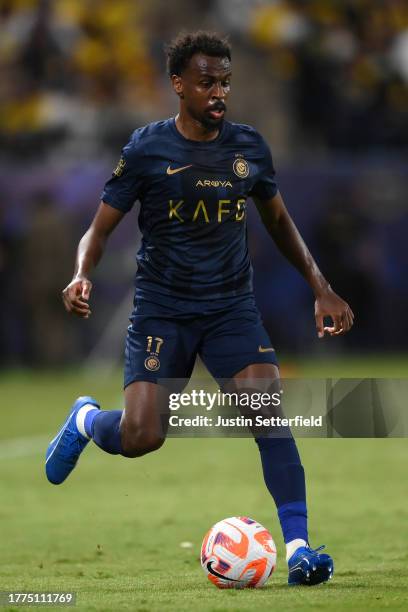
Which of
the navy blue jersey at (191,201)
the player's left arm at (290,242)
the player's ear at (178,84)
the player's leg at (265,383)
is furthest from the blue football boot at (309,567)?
the player's ear at (178,84)

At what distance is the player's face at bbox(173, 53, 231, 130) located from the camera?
20.2ft

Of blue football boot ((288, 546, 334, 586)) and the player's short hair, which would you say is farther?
the player's short hair

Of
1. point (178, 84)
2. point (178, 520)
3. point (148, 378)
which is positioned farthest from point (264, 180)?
point (178, 520)

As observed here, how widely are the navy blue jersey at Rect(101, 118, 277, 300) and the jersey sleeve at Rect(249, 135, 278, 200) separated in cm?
1

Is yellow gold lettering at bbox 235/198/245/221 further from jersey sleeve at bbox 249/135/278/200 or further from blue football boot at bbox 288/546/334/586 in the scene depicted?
blue football boot at bbox 288/546/334/586

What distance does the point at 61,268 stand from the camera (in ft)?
62.4

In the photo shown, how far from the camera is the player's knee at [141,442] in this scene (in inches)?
243

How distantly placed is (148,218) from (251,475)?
15.0 feet

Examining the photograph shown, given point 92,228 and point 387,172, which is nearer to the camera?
point 92,228

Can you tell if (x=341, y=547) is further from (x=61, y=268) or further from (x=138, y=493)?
(x=61, y=268)

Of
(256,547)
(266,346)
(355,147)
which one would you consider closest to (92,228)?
(266,346)

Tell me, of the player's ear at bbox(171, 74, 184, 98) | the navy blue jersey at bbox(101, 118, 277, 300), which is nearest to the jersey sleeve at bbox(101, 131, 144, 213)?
the navy blue jersey at bbox(101, 118, 277, 300)

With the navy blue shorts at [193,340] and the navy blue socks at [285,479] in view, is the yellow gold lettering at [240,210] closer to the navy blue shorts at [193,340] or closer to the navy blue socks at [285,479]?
the navy blue shorts at [193,340]

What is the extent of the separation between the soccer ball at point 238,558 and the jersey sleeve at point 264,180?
5.33 feet
